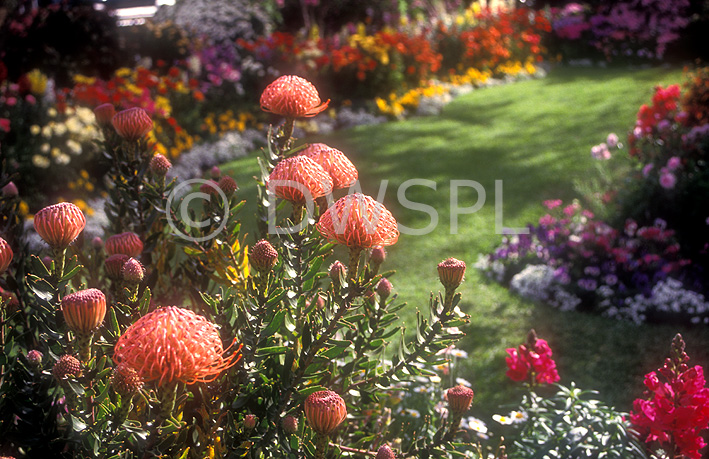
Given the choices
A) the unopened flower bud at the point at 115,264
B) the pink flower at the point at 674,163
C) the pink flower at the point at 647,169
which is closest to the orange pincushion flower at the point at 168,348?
the unopened flower bud at the point at 115,264

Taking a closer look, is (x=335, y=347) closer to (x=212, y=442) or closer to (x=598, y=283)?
(x=212, y=442)

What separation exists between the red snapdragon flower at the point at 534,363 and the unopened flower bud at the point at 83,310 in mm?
1996

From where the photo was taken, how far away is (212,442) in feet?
5.39

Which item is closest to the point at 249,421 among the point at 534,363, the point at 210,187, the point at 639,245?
the point at 210,187

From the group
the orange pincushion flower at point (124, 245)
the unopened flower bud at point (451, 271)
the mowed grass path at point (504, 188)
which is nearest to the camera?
the unopened flower bud at point (451, 271)

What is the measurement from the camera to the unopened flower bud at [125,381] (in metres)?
1.30

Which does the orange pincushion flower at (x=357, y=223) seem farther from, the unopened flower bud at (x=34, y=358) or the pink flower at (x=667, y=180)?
the pink flower at (x=667, y=180)

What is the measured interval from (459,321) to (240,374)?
0.65 meters

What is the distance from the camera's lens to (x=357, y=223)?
4.70ft

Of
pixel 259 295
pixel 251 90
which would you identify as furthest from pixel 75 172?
pixel 259 295

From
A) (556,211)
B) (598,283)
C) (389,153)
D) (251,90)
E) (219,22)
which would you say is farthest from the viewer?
(219,22)

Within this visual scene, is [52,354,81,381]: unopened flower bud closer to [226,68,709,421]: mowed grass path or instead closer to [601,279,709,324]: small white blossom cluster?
[226,68,709,421]: mowed grass path

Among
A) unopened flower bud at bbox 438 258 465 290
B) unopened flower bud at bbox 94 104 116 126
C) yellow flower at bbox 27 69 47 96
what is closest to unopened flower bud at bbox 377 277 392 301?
unopened flower bud at bbox 438 258 465 290

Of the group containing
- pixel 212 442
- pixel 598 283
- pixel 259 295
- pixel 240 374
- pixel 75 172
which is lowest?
pixel 598 283
